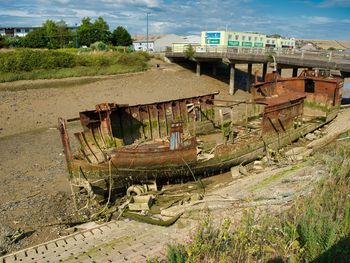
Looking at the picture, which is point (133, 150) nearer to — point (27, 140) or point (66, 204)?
point (66, 204)

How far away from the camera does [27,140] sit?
2142 centimetres

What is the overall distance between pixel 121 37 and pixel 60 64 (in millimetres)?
37387

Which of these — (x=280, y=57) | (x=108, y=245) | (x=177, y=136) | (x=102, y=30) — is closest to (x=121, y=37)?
(x=102, y=30)

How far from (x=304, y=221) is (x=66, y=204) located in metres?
8.87

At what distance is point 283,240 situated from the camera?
6.34 metres

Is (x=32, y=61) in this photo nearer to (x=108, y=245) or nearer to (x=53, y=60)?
(x=53, y=60)

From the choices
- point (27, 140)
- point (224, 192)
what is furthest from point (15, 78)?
point (224, 192)

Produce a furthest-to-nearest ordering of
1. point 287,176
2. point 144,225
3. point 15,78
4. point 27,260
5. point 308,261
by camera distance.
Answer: point 15,78 → point 287,176 → point 144,225 → point 27,260 → point 308,261

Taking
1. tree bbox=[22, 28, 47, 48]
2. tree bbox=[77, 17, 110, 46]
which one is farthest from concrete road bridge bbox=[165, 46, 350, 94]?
tree bbox=[22, 28, 47, 48]

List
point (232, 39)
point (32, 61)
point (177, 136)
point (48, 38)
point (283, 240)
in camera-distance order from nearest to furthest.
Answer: point (283, 240)
point (177, 136)
point (32, 61)
point (232, 39)
point (48, 38)

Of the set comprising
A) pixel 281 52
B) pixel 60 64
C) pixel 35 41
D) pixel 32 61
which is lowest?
pixel 60 64

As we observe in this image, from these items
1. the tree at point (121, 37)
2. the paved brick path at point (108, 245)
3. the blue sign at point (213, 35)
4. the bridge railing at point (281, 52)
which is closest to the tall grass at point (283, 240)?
the paved brick path at point (108, 245)

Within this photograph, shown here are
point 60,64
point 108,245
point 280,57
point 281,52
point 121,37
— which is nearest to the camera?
point 108,245

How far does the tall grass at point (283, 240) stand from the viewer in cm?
580
